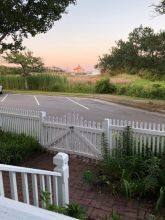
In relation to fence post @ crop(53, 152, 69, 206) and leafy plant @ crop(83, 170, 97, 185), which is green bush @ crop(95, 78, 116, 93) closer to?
leafy plant @ crop(83, 170, 97, 185)

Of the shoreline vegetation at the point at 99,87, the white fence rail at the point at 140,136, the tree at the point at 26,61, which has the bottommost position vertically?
the shoreline vegetation at the point at 99,87

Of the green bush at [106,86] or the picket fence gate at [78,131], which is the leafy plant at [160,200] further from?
the green bush at [106,86]

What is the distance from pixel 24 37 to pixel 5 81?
93.6 feet

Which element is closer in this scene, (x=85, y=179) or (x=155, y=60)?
(x=85, y=179)

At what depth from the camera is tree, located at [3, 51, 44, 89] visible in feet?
116

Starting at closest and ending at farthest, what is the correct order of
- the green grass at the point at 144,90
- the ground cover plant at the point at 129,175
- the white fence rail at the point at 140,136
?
1. the ground cover plant at the point at 129,175
2. the white fence rail at the point at 140,136
3. the green grass at the point at 144,90

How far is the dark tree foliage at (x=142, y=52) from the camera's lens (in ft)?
55.9

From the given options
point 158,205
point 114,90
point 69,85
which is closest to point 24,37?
point 158,205

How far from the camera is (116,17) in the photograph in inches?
722

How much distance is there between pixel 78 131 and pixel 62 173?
3715mm

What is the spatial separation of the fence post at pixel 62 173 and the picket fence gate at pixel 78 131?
9.43 feet

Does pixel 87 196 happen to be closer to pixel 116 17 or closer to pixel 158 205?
pixel 158 205

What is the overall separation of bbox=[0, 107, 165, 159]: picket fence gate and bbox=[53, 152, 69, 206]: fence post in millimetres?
2875

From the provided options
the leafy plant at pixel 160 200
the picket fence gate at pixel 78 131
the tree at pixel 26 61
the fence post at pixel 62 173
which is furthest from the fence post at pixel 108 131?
the tree at pixel 26 61
